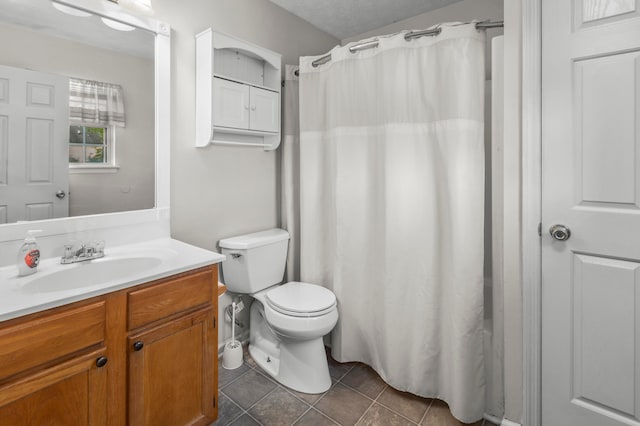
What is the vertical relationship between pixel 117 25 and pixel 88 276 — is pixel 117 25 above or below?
above

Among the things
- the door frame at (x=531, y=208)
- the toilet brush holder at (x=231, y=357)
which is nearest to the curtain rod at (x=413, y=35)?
the door frame at (x=531, y=208)

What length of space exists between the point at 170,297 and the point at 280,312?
2.15 ft

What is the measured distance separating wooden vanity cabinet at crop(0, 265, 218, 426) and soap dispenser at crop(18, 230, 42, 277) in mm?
376

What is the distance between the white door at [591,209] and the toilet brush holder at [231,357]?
166cm

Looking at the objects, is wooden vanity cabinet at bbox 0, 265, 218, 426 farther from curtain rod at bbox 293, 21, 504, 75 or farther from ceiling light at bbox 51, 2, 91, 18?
curtain rod at bbox 293, 21, 504, 75

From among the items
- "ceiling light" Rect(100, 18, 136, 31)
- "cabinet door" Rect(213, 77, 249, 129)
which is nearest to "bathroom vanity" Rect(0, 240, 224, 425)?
"cabinet door" Rect(213, 77, 249, 129)

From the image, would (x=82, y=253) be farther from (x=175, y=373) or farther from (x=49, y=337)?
(x=175, y=373)

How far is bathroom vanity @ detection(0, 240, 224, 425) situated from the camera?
0.99 metres

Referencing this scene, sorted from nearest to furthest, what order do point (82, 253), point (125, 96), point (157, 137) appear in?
point (82, 253) → point (125, 96) → point (157, 137)

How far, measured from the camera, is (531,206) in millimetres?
1449

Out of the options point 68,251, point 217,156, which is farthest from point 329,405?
point 217,156

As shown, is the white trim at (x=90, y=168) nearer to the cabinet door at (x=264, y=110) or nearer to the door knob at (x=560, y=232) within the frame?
the cabinet door at (x=264, y=110)

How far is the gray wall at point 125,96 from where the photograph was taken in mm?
1380

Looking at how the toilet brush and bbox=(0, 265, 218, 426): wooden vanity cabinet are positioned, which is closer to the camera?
Result: bbox=(0, 265, 218, 426): wooden vanity cabinet
